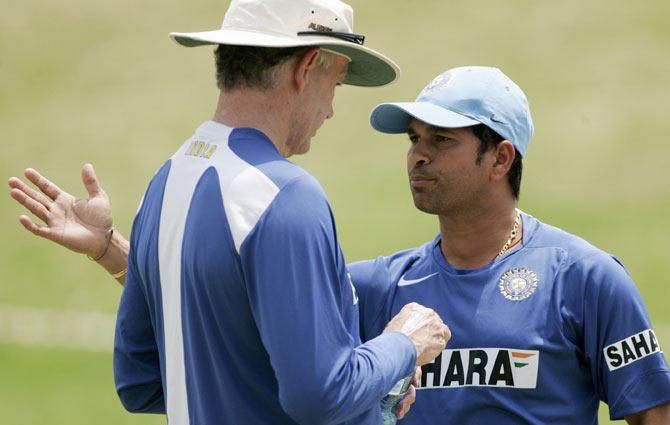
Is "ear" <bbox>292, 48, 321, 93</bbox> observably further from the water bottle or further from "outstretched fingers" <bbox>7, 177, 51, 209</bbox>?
"outstretched fingers" <bbox>7, 177, 51, 209</bbox>

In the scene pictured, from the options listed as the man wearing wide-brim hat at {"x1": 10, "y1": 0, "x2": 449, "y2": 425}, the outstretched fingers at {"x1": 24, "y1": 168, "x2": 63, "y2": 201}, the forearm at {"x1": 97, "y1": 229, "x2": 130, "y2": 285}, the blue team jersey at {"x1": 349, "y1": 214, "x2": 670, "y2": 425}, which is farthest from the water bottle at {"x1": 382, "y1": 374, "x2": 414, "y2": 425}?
the outstretched fingers at {"x1": 24, "y1": 168, "x2": 63, "y2": 201}

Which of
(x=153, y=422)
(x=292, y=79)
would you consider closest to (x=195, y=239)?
(x=292, y=79)

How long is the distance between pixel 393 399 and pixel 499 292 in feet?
2.67

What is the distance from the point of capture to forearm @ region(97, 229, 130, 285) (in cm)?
474

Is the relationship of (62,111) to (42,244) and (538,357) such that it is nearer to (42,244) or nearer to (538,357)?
(42,244)

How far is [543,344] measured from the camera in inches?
182

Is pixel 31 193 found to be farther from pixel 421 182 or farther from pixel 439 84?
pixel 439 84

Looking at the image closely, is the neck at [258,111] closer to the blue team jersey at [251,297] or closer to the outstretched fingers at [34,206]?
the blue team jersey at [251,297]

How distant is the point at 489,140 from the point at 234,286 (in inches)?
60.9

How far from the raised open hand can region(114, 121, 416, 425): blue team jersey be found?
58 cm

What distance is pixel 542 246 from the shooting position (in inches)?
191

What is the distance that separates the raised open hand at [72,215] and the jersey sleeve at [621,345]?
5.36ft

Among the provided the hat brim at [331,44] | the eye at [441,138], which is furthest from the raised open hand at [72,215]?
the eye at [441,138]

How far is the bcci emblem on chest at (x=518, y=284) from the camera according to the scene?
474 centimetres
